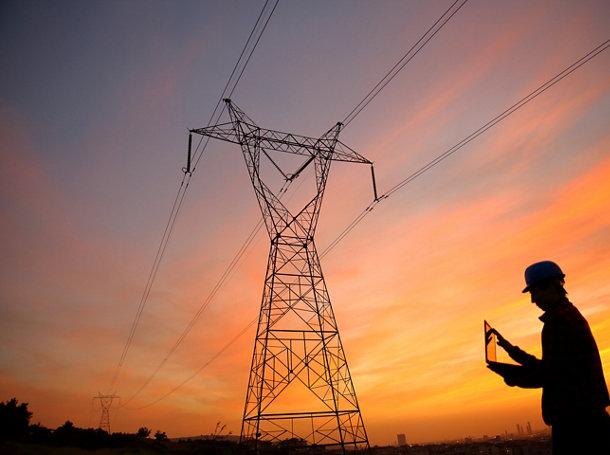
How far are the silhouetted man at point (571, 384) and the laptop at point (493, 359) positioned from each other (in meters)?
0.18

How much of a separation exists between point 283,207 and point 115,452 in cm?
1851

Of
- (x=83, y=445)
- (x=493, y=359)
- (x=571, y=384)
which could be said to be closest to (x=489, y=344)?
(x=493, y=359)

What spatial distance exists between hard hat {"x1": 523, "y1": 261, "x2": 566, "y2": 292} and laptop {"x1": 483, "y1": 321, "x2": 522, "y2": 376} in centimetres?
60

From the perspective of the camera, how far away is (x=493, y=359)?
3625 millimetres

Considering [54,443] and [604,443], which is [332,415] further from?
[604,443]

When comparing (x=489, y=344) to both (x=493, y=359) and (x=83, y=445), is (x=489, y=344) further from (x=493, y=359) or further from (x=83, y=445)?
(x=83, y=445)

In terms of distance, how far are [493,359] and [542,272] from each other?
2.92 feet

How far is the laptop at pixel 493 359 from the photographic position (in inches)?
134

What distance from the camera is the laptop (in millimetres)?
3396

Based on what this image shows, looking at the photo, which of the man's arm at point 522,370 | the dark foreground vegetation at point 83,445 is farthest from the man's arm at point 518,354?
the dark foreground vegetation at point 83,445

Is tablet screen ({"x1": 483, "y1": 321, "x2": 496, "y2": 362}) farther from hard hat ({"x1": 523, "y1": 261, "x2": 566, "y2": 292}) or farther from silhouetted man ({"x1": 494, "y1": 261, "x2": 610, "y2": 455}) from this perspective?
hard hat ({"x1": 523, "y1": 261, "x2": 566, "y2": 292})

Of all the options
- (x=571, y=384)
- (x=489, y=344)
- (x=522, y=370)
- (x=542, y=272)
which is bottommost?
(x=571, y=384)

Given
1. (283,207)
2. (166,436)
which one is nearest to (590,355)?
(283,207)

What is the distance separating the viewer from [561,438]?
295cm
